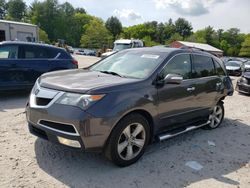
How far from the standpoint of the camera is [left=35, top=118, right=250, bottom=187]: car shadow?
391 centimetres

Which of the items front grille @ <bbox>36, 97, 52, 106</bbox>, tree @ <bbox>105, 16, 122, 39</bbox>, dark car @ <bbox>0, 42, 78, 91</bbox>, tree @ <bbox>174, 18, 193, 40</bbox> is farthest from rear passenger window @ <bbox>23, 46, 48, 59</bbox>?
tree @ <bbox>174, 18, 193, 40</bbox>

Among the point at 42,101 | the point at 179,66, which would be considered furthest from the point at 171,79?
the point at 42,101

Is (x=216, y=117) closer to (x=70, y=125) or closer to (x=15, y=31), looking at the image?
(x=70, y=125)

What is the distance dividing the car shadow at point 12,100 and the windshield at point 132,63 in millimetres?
3115

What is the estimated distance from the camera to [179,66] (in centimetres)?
532

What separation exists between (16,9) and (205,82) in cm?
11405

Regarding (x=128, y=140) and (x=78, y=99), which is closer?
(x=78, y=99)

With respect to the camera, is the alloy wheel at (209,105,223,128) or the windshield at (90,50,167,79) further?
the alloy wheel at (209,105,223,128)

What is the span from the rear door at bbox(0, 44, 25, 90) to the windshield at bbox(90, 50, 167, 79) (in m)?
3.70

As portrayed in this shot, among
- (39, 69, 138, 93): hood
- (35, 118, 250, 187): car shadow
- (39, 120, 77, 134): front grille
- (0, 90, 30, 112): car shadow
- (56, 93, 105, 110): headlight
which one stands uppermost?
(39, 69, 138, 93): hood

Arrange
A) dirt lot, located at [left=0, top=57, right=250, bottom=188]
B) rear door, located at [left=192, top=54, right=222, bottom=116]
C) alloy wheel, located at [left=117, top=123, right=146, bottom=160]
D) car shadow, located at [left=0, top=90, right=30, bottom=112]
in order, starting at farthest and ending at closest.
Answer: car shadow, located at [left=0, top=90, right=30, bottom=112] < rear door, located at [left=192, top=54, right=222, bottom=116] < alloy wheel, located at [left=117, top=123, right=146, bottom=160] < dirt lot, located at [left=0, top=57, right=250, bottom=188]

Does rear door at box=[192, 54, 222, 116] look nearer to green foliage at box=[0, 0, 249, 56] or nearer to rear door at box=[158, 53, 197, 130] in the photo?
rear door at box=[158, 53, 197, 130]

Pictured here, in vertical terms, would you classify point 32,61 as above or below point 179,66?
below

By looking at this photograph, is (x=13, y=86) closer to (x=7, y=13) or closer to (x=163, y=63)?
(x=163, y=63)
